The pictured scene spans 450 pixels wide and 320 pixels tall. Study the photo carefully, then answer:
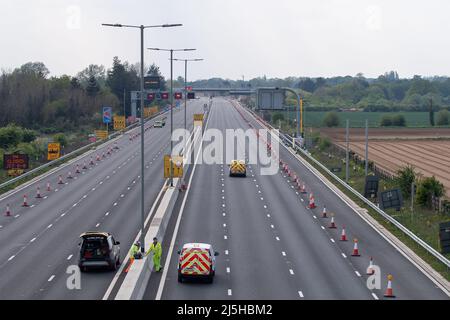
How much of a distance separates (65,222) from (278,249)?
13.5 metres

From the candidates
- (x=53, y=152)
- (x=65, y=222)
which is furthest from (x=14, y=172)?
(x=65, y=222)

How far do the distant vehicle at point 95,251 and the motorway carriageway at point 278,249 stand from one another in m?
2.04

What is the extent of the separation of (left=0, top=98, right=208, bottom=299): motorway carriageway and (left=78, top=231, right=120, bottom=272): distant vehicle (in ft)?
1.47

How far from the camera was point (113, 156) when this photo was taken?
90.7m

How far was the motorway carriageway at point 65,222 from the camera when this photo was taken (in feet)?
105

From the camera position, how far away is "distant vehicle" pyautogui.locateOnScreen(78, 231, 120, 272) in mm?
33438

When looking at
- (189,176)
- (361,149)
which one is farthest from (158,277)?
(361,149)

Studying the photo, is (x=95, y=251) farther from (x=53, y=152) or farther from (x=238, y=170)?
(x=53, y=152)

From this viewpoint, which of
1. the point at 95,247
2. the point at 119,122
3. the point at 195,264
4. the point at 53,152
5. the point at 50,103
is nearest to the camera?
the point at 195,264

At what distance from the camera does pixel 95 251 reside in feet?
110

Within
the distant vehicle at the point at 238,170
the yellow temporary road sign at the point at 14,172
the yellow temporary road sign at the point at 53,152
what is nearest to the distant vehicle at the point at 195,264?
the yellow temporary road sign at the point at 14,172

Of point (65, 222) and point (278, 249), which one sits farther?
point (65, 222)

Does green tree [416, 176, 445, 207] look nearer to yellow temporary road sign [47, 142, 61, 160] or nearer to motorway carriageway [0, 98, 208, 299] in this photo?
motorway carriageway [0, 98, 208, 299]

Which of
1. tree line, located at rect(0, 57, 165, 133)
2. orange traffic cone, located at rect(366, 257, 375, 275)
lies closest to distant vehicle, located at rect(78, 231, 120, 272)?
orange traffic cone, located at rect(366, 257, 375, 275)
